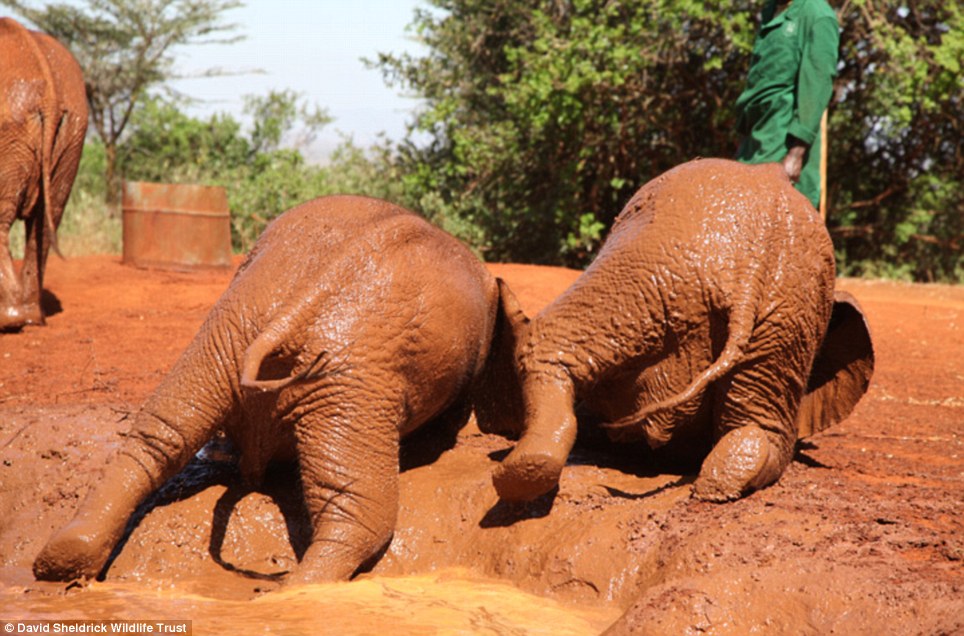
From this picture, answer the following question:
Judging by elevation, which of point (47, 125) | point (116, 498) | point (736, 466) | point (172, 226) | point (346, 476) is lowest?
point (172, 226)

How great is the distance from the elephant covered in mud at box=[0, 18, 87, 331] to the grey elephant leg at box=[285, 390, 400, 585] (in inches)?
177

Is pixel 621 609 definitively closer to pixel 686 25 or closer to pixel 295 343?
pixel 295 343

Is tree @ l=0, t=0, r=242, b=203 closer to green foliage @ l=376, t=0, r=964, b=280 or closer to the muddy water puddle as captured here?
green foliage @ l=376, t=0, r=964, b=280

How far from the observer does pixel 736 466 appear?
4.29 m

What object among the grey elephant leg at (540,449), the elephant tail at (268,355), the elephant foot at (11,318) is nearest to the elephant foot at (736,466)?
the grey elephant leg at (540,449)

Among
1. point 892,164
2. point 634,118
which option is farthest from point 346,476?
point 892,164

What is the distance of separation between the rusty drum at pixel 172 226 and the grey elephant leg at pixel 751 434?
27.1ft

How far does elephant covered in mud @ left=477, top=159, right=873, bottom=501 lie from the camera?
169 inches

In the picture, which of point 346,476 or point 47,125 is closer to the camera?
point 346,476

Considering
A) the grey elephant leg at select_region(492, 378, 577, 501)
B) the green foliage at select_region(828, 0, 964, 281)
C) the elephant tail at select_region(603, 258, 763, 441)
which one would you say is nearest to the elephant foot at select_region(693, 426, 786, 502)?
the elephant tail at select_region(603, 258, 763, 441)

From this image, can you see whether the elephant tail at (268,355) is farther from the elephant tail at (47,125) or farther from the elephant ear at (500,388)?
the elephant tail at (47,125)

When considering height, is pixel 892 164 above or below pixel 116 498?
above

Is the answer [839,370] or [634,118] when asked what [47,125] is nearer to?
[839,370]

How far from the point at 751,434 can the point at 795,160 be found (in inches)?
79.9
